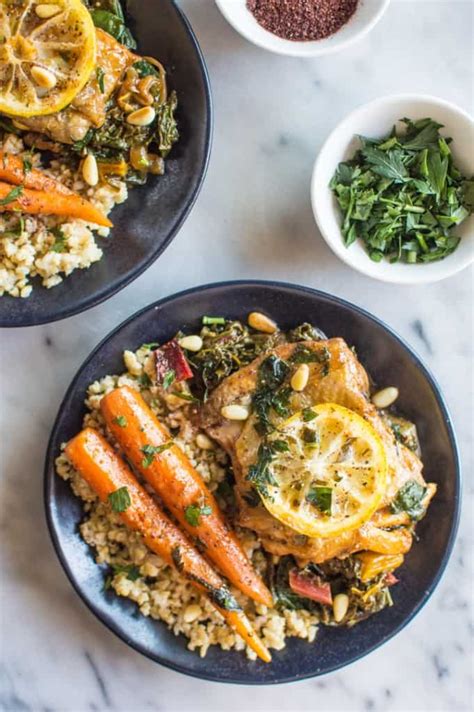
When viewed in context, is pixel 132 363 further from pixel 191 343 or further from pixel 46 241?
pixel 46 241

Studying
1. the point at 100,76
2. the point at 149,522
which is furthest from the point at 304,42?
the point at 149,522

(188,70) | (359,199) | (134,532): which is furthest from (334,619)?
(188,70)

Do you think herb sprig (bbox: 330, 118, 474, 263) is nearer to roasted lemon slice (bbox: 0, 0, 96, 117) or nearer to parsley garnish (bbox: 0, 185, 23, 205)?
roasted lemon slice (bbox: 0, 0, 96, 117)

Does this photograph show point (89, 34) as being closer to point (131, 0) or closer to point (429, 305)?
point (131, 0)

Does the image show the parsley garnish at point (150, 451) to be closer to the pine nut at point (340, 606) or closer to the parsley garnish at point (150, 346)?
the parsley garnish at point (150, 346)

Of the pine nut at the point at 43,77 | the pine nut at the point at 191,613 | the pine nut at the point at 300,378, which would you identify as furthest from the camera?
the pine nut at the point at 191,613

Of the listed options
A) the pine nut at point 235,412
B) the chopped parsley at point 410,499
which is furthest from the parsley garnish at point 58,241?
the chopped parsley at point 410,499

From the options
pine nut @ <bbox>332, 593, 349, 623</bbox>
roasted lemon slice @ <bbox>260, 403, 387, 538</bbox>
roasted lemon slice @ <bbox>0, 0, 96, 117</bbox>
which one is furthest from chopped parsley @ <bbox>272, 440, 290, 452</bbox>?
roasted lemon slice @ <bbox>0, 0, 96, 117</bbox>
